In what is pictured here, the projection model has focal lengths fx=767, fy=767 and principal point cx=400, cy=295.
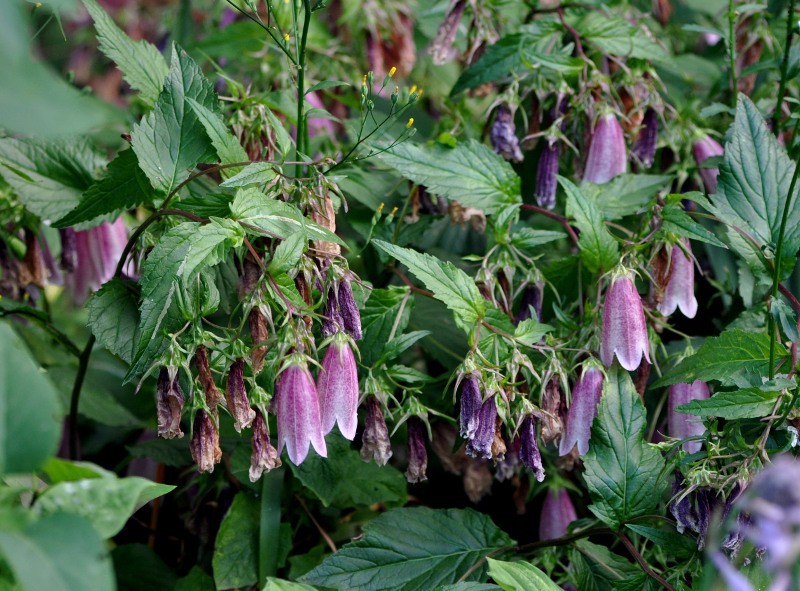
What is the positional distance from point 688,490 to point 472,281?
0.36m

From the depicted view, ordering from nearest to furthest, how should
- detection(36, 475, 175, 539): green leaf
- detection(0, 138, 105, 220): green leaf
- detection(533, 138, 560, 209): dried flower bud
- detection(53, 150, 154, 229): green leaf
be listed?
detection(36, 475, 175, 539): green leaf < detection(53, 150, 154, 229): green leaf < detection(0, 138, 105, 220): green leaf < detection(533, 138, 560, 209): dried flower bud

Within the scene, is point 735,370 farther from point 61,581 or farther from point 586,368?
point 61,581

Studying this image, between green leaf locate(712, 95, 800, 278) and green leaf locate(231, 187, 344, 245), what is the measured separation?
0.58m

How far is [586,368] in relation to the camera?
3.27 feet

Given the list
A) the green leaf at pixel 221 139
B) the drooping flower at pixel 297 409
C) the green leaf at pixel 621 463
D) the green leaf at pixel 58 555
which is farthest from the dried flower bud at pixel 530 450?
the green leaf at pixel 58 555

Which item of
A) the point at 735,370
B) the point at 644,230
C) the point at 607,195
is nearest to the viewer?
the point at 735,370

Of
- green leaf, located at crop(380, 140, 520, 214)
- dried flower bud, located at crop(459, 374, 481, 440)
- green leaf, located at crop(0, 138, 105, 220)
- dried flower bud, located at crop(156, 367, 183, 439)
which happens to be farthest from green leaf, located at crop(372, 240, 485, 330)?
green leaf, located at crop(0, 138, 105, 220)

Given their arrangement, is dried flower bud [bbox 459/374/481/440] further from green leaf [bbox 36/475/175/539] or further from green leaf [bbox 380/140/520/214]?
green leaf [bbox 36/475/175/539]

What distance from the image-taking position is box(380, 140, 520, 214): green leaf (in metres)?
1.16

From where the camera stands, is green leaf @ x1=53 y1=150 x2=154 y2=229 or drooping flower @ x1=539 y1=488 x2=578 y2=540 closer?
green leaf @ x1=53 y1=150 x2=154 y2=229

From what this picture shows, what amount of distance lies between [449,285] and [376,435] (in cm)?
Result: 21

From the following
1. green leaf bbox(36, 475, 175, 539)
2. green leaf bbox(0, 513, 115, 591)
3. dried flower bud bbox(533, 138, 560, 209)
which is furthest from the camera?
dried flower bud bbox(533, 138, 560, 209)

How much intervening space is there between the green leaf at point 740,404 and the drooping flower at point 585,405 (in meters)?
0.13

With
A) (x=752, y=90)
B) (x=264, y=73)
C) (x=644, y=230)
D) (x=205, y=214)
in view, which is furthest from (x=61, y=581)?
(x=752, y=90)
